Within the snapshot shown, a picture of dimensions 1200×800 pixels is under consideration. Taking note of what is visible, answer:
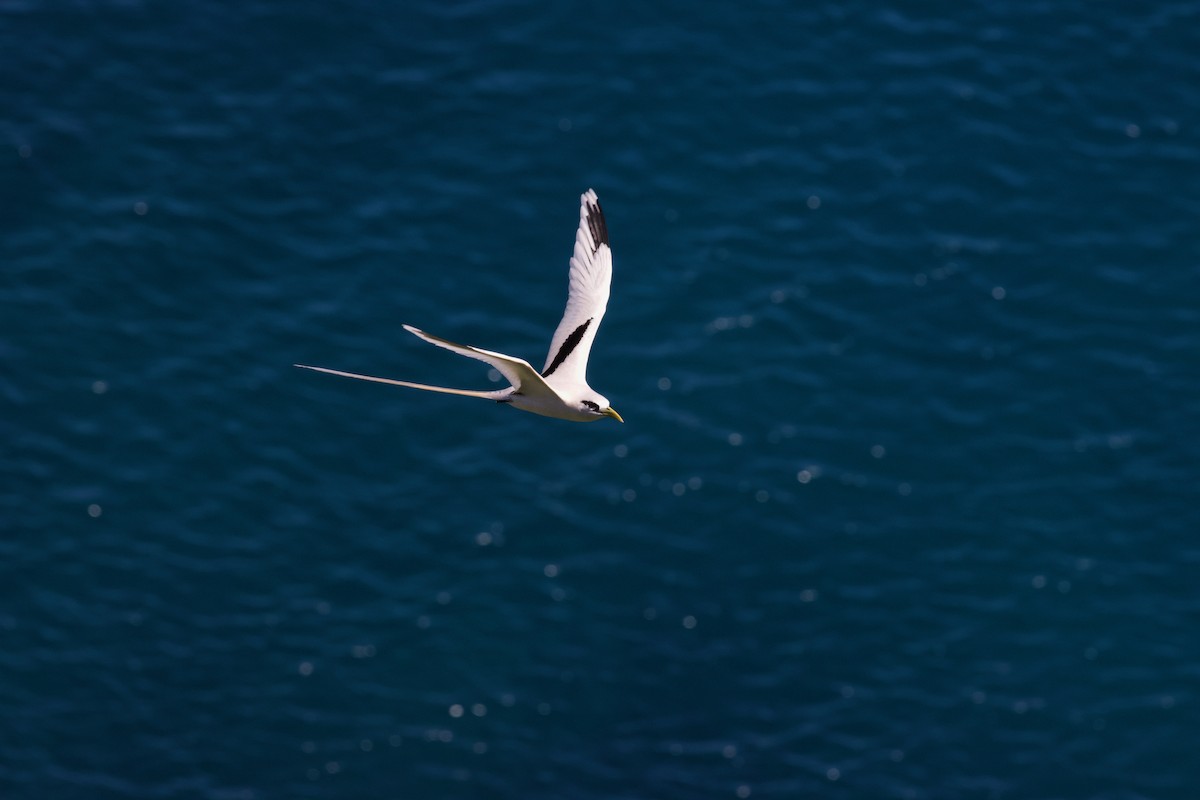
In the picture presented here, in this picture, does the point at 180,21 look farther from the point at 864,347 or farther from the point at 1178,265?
the point at 1178,265

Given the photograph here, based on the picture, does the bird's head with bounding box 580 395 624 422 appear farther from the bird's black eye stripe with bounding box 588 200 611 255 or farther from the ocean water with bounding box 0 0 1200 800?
the ocean water with bounding box 0 0 1200 800

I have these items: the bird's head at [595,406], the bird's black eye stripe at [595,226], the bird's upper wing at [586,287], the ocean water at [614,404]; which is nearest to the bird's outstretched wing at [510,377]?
the bird's head at [595,406]

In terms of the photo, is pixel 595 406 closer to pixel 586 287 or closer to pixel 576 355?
pixel 576 355

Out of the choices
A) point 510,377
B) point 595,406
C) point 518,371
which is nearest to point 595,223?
point 595,406

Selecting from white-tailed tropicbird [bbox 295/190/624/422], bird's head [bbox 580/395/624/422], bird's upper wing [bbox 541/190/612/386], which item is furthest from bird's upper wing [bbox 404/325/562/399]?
bird's upper wing [bbox 541/190/612/386]

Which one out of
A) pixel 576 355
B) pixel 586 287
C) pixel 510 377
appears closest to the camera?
pixel 510 377

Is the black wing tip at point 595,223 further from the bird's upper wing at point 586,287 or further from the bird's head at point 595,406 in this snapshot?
the bird's head at point 595,406
